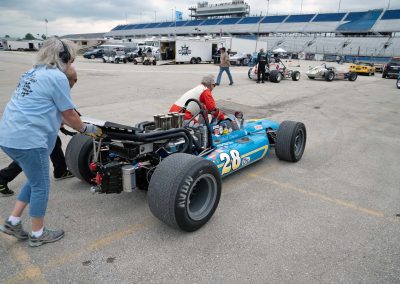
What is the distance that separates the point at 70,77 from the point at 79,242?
160cm

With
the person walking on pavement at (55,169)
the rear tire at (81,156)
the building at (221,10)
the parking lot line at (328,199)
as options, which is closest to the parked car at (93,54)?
the person walking on pavement at (55,169)

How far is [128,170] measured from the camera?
307 centimetres

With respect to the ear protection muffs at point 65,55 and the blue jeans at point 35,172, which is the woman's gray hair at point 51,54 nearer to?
the ear protection muffs at point 65,55

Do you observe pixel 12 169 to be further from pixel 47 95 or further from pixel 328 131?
pixel 328 131

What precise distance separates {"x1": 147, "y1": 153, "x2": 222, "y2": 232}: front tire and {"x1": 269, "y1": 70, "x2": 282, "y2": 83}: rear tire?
14089 millimetres

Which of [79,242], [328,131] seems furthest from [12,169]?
[328,131]

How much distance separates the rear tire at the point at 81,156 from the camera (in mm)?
3730

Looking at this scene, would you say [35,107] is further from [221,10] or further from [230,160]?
[221,10]

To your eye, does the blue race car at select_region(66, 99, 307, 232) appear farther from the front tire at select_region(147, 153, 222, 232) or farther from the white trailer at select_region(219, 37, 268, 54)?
the white trailer at select_region(219, 37, 268, 54)

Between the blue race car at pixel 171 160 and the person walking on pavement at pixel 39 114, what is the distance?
457mm

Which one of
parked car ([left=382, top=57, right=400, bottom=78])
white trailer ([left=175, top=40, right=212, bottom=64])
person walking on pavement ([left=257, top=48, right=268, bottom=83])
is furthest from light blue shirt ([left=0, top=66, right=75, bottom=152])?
white trailer ([left=175, top=40, right=212, bottom=64])

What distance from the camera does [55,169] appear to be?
4273mm

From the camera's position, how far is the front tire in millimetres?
2795

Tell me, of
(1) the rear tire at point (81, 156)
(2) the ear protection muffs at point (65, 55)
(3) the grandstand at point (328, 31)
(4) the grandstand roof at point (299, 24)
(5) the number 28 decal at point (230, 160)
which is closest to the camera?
(2) the ear protection muffs at point (65, 55)
